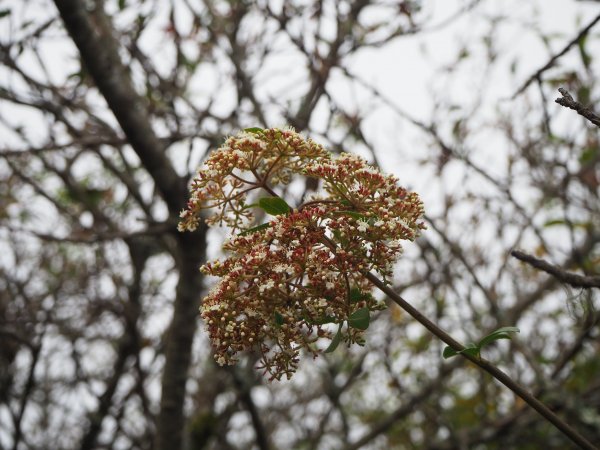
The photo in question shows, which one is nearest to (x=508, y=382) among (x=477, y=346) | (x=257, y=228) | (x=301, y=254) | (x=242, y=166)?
(x=477, y=346)

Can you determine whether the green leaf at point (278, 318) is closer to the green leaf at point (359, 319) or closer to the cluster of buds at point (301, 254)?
the cluster of buds at point (301, 254)

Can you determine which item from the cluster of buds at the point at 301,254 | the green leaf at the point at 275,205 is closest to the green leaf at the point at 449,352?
the cluster of buds at the point at 301,254

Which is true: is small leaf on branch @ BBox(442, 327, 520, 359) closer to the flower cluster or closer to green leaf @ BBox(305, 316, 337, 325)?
green leaf @ BBox(305, 316, 337, 325)

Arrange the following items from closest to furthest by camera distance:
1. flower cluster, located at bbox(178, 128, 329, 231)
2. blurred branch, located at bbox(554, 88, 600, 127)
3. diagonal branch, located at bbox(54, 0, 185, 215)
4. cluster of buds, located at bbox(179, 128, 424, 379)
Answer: blurred branch, located at bbox(554, 88, 600, 127)
cluster of buds, located at bbox(179, 128, 424, 379)
flower cluster, located at bbox(178, 128, 329, 231)
diagonal branch, located at bbox(54, 0, 185, 215)

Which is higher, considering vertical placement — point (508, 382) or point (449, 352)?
point (449, 352)

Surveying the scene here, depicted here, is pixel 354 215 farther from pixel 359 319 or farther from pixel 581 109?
pixel 581 109

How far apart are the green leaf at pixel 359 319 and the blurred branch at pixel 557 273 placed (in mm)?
400

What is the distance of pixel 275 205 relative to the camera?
1512mm

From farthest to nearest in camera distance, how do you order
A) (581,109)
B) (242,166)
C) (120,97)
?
(120,97), (242,166), (581,109)

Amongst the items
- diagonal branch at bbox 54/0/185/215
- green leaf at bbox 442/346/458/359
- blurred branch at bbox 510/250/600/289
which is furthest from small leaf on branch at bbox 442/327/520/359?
diagonal branch at bbox 54/0/185/215

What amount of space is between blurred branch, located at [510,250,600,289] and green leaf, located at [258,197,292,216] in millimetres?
571

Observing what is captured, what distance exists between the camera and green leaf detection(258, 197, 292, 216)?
150 centimetres

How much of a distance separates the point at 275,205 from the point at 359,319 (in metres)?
0.34

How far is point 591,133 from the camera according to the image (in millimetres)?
5980
